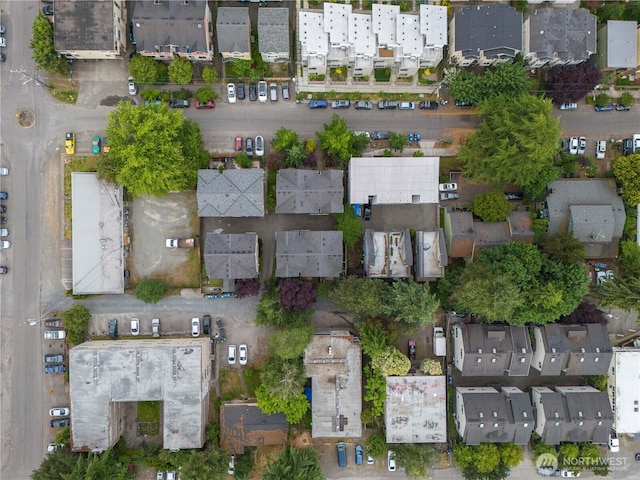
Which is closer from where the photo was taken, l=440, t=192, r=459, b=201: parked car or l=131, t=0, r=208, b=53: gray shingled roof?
l=131, t=0, r=208, b=53: gray shingled roof

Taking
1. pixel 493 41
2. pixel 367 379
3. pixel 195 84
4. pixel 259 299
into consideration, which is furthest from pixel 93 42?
pixel 367 379

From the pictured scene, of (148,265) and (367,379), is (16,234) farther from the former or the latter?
(367,379)

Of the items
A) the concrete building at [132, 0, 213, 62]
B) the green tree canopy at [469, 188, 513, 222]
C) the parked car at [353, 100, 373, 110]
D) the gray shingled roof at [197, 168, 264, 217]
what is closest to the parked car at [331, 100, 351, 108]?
the parked car at [353, 100, 373, 110]

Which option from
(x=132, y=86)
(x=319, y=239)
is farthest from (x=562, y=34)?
(x=132, y=86)

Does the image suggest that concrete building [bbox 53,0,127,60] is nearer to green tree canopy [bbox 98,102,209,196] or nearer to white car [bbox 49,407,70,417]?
green tree canopy [bbox 98,102,209,196]

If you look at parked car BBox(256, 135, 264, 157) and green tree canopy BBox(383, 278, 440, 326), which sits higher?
parked car BBox(256, 135, 264, 157)

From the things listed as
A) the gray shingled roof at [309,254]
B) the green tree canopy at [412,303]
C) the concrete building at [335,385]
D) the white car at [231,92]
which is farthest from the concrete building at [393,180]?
the concrete building at [335,385]

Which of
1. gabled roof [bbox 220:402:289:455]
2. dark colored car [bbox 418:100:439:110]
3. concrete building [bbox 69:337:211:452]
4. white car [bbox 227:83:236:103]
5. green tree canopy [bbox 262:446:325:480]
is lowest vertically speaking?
green tree canopy [bbox 262:446:325:480]
